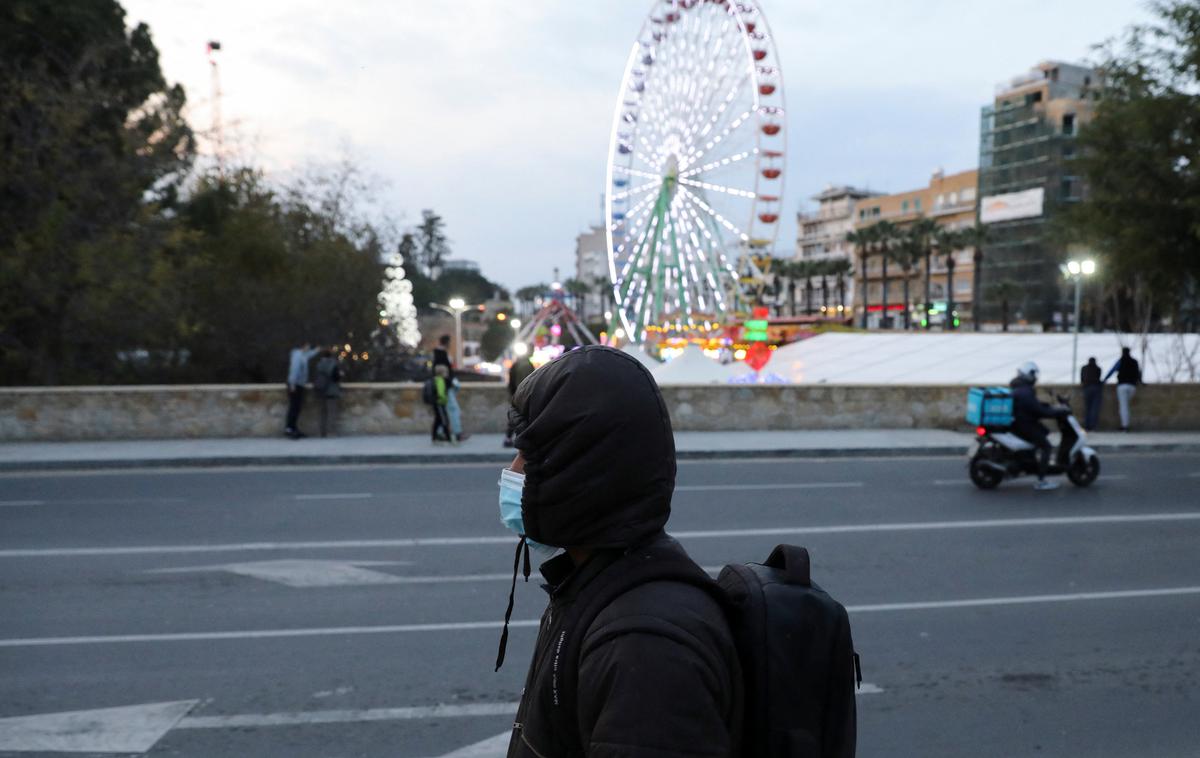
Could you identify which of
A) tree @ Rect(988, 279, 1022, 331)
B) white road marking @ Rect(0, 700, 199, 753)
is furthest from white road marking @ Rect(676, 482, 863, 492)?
tree @ Rect(988, 279, 1022, 331)

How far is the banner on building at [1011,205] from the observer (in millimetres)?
84438

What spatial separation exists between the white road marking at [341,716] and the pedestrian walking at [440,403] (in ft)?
35.7

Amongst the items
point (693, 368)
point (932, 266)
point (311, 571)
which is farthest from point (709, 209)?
point (932, 266)

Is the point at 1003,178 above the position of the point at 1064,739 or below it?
above

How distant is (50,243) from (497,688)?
20937 mm

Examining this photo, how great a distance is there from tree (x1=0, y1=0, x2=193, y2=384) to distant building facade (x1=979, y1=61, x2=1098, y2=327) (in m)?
70.1

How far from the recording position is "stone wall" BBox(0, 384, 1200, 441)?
16.6m

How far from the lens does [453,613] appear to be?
6.65 meters

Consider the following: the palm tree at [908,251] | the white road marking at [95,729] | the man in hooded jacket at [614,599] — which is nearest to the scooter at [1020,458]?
the white road marking at [95,729]

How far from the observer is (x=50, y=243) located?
22.2 m

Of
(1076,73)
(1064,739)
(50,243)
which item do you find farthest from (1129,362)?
(1076,73)

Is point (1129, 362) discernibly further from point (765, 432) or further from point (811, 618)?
point (811, 618)

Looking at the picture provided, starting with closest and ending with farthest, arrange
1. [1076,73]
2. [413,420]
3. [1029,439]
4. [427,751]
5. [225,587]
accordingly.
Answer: [427,751]
[225,587]
[1029,439]
[413,420]
[1076,73]

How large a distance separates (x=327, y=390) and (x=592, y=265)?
149279 millimetres
